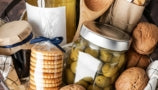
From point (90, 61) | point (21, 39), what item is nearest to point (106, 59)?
point (90, 61)

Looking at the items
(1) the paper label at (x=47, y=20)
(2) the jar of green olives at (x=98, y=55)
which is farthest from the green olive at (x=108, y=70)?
(1) the paper label at (x=47, y=20)

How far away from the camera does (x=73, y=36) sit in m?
0.50

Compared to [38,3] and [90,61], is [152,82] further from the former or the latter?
[38,3]

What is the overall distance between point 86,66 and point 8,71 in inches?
4.5

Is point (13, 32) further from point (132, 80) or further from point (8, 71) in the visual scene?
point (132, 80)

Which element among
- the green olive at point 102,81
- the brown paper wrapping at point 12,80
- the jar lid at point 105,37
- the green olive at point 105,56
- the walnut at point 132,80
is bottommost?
the brown paper wrapping at point 12,80

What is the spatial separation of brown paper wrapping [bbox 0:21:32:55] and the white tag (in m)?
0.08

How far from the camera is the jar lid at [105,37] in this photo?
14.5 inches

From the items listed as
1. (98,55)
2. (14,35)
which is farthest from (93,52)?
(14,35)

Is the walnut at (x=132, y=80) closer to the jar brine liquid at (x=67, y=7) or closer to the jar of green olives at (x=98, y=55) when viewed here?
the jar of green olives at (x=98, y=55)

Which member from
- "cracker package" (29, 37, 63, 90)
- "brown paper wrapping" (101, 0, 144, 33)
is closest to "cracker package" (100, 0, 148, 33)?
"brown paper wrapping" (101, 0, 144, 33)

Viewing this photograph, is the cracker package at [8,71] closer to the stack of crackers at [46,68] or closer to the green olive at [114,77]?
the stack of crackers at [46,68]

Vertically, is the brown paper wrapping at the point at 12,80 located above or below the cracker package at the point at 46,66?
below

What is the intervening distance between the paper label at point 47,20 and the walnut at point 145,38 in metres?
0.12
